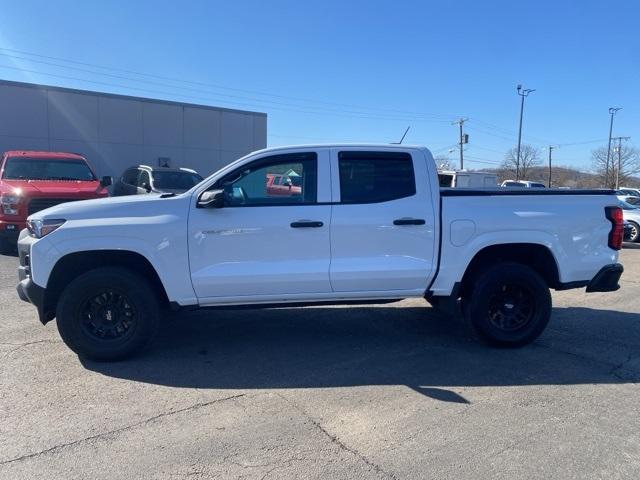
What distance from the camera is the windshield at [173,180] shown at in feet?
45.4

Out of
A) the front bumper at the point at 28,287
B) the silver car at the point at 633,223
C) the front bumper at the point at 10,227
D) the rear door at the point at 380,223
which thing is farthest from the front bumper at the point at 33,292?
the silver car at the point at 633,223

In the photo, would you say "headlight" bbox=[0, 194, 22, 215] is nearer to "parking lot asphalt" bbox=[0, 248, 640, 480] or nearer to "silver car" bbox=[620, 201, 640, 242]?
"parking lot asphalt" bbox=[0, 248, 640, 480]

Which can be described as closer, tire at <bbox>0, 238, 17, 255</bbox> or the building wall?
tire at <bbox>0, 238, 17, 255</bbox>

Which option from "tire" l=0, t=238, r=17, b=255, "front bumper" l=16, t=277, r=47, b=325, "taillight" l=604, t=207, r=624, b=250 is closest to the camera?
"front bumper" l=16, t=277, r=47, b=325

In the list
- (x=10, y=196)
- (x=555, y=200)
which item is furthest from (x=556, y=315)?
(x=10, y=196)

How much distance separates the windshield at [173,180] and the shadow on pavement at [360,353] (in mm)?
7973

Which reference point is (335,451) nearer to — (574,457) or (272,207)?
(574,457)

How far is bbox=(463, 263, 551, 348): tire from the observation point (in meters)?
5.29

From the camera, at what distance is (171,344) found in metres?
5.40

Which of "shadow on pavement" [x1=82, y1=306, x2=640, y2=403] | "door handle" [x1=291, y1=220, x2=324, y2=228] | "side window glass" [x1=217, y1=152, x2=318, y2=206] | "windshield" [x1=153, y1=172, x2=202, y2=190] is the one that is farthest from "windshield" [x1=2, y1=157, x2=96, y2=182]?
"door handle" [x1=291, y1=220, x2=324, y2=228]

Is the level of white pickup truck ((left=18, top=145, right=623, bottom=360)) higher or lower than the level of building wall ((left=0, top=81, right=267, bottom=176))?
lower

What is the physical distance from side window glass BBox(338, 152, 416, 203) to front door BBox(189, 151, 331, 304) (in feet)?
0.64

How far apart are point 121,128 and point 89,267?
17724mm

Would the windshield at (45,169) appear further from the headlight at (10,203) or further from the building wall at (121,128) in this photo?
the building wall at (121,128)
